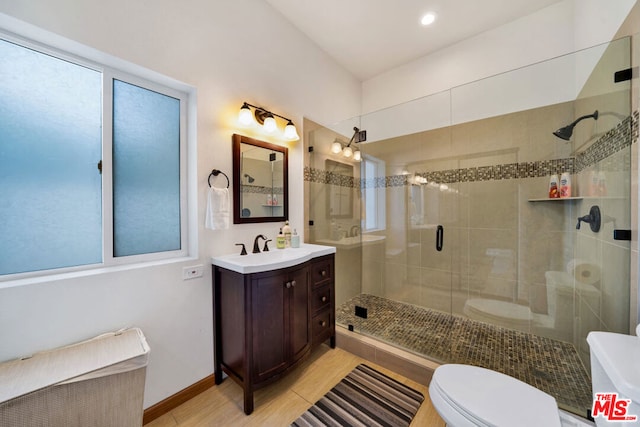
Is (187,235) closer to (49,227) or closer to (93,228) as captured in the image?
(93,228)

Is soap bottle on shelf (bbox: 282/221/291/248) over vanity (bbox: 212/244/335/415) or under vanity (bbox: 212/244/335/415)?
over

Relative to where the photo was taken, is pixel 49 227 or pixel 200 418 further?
pixel 200 418

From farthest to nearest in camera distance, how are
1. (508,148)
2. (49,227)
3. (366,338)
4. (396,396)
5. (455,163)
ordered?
(455,163), (508,148), (366,338), (396,396), (49,227)

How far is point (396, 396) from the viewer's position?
156 centimetres

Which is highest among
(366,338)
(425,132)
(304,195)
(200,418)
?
(425,132)

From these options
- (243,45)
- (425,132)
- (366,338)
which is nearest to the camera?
(243,45)

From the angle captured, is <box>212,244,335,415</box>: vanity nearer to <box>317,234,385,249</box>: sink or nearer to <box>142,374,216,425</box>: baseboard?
<box>142,374,216,425</box>: baseboard

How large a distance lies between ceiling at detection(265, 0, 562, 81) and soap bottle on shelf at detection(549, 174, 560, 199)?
1515 millimetres

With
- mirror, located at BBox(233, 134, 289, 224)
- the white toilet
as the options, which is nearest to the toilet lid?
the white toilet

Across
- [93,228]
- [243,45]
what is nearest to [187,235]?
[93,228]

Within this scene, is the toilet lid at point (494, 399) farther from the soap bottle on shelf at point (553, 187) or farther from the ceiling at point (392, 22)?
the ceiling at point (392, 22)

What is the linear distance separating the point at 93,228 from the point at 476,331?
3.00m

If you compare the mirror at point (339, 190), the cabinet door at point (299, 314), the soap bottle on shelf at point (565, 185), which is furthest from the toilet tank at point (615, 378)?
the mirror at point (339, 190)

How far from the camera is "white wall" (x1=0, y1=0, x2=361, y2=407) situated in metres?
1.10
